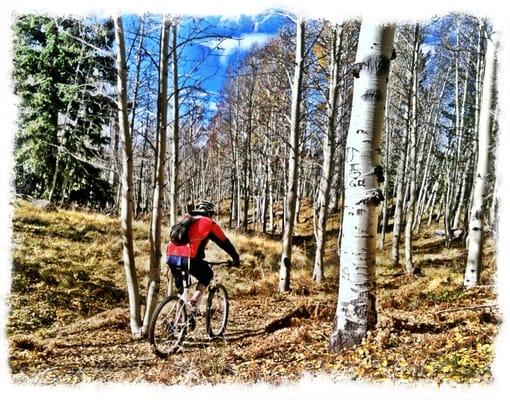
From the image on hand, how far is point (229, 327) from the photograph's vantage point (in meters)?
5.79

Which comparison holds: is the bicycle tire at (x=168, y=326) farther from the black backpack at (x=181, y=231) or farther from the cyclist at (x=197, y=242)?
the black backpack at (x=181, y=231)

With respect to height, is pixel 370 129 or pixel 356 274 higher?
pixel 370 129

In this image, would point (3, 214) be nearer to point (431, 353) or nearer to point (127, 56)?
point (127, 56)

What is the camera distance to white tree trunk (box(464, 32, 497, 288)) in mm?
6844

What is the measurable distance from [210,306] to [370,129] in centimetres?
309

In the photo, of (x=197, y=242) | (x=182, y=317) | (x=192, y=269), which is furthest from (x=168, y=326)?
(x=197, y=242)

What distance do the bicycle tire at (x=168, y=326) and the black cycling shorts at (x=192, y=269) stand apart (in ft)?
0.83

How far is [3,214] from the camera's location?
3.78m

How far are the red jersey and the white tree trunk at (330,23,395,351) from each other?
163 cm

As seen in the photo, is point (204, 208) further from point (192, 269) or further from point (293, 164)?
point (293, 164)

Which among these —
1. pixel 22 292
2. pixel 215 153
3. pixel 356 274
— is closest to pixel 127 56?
pixel 22 292

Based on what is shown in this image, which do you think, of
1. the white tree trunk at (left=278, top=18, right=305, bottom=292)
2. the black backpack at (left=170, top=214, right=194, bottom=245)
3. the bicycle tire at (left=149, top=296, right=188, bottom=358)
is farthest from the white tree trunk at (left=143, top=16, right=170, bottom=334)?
the white tree trunk at (left=278, top=18, right=305, bottom=292)

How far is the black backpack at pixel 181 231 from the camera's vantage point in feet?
15.5

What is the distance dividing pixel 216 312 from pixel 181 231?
1475 millimetres
